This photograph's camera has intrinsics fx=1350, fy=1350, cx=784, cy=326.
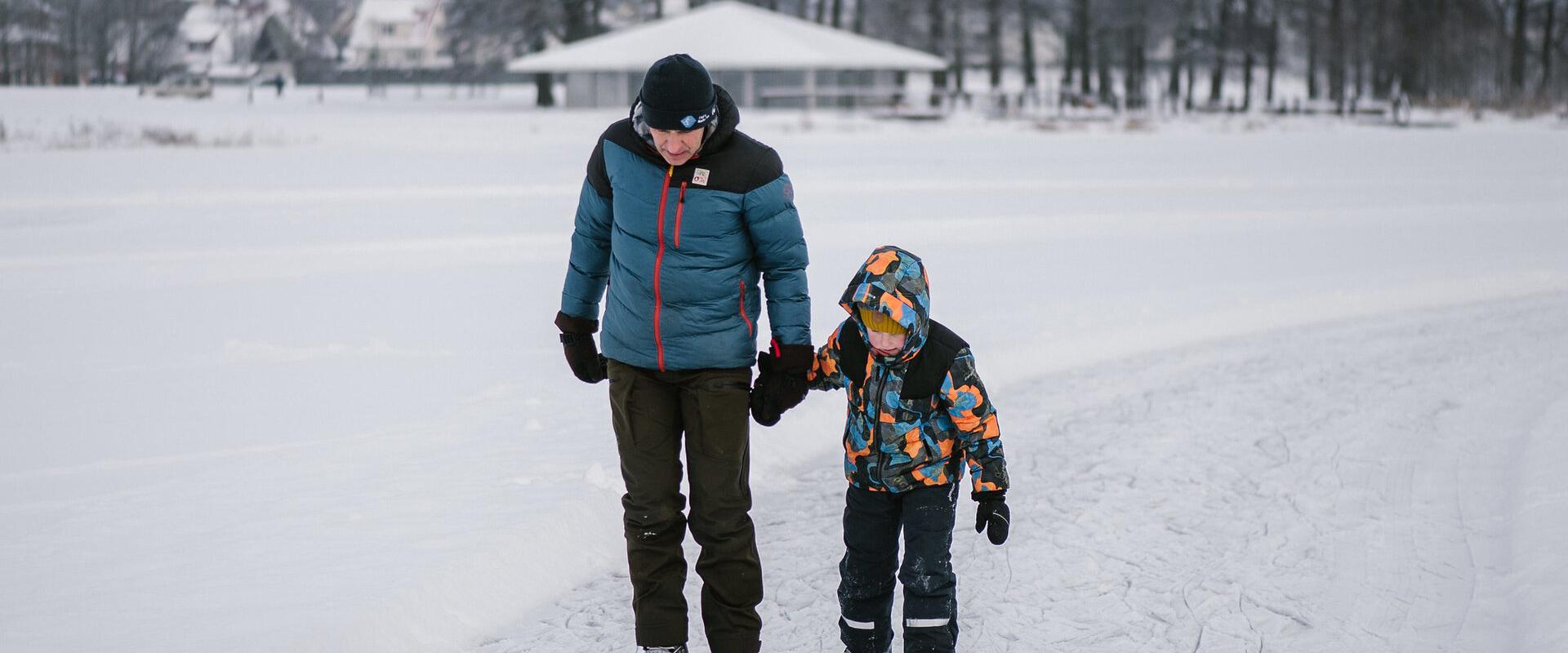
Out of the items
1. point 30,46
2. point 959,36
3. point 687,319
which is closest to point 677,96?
point 687,319

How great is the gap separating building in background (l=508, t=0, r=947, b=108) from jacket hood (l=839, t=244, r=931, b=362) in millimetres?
36177

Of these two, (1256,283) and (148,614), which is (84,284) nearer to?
(148,614)

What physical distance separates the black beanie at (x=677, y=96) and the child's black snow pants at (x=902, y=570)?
0.98 m

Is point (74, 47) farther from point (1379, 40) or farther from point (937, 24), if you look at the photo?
point (1379, 40)

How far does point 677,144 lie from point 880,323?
0.61 metres

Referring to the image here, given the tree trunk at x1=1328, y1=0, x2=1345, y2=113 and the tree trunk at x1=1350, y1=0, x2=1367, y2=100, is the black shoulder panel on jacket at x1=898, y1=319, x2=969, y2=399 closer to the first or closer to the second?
the tree trunk at x1=1328, y1=0, x2=1345, y2=113

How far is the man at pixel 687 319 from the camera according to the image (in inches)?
121

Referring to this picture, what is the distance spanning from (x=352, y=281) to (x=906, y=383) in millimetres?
7774

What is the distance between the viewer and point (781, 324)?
10.5ft

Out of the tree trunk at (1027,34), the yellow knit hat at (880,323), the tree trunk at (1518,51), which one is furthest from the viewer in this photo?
the tree trunk at (1027,34)

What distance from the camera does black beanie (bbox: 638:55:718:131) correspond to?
294cm

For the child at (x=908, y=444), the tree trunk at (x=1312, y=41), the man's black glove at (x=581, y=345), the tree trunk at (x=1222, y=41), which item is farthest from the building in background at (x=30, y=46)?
the tree trunk at (x=1312, y=41)

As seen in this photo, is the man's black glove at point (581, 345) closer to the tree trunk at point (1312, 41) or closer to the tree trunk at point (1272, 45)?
the tree trunk at point (1272, 45)

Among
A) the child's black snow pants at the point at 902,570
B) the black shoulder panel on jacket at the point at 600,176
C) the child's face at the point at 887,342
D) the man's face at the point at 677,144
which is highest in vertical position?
the man's face at the point at 677,144
